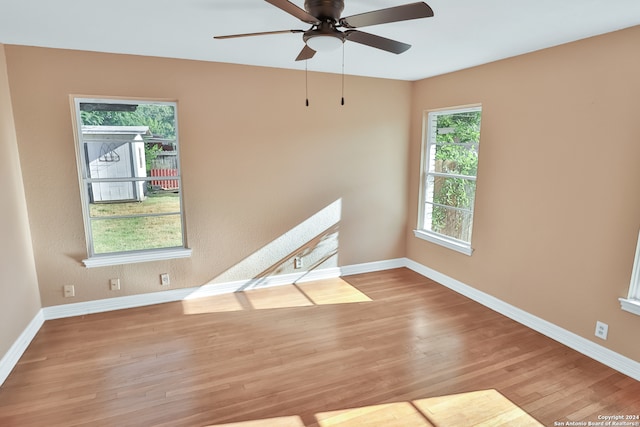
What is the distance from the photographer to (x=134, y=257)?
357cm

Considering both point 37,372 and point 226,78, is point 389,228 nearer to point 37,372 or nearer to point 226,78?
point 226,78

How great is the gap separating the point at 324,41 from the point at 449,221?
10.2ft

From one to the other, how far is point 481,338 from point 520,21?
2.49 metres

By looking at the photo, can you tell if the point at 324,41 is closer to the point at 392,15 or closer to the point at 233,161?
the point at 392,15

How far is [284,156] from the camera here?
13.3 feet

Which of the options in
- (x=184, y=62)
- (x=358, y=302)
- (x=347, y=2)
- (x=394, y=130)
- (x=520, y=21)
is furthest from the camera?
(x=394, y=130)

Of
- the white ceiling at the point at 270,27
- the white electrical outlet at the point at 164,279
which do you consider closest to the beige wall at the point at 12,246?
the white ceiling at the point at 270,27

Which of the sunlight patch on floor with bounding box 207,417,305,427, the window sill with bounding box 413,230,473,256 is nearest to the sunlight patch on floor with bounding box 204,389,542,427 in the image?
the sunlight patch on floor with bounding box 207,417,305,427

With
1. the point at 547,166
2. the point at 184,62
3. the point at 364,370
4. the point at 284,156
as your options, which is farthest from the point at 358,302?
the point at 184,62

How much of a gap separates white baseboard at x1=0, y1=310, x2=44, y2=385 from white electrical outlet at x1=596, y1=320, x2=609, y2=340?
4.44 meters

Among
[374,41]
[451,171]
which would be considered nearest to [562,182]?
[451,171]

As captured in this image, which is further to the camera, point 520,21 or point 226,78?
point 226,78

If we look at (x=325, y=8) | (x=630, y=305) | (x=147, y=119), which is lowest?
(x=630, y=305)

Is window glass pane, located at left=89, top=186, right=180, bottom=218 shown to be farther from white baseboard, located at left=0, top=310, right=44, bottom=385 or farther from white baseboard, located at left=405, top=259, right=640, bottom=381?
white baseboard, located at left=405, top=259, right=640, bottom=381
